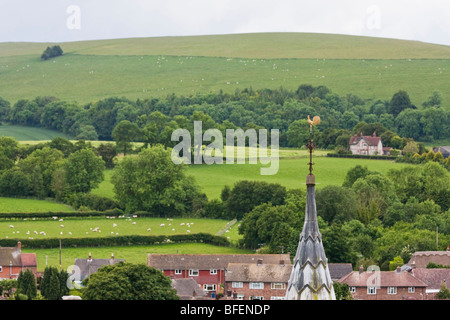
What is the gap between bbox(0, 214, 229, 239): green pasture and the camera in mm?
85312

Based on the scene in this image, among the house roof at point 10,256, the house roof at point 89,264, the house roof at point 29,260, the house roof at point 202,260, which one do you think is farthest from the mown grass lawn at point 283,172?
the house roof at point 29,260

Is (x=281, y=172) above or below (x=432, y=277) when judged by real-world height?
above

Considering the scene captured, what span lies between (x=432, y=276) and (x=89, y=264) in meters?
23.1

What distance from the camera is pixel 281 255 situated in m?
69.3

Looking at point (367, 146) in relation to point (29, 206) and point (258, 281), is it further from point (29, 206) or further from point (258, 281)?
point (258, 281)

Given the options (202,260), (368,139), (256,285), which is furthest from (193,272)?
(368,139)

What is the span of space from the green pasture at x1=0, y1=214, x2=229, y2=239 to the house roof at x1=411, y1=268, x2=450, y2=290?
28.1 metres

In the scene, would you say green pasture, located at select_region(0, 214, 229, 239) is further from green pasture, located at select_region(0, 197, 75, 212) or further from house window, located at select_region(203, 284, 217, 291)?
house window, located at select_region(203, 284, 217, 291)

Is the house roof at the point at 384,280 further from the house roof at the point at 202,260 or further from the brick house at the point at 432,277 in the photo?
the house roof at the point at 202,260

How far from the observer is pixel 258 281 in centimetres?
6469

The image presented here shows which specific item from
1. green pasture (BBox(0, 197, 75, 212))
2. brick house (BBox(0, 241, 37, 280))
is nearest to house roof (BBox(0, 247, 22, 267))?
brick house (BBox(0, 241, 37, 280))

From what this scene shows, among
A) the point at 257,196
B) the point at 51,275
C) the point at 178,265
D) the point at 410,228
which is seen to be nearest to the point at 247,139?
the point at 257,196
